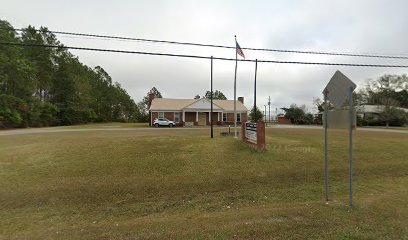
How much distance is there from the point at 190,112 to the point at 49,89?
33604 mm

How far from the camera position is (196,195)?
21.4 feet

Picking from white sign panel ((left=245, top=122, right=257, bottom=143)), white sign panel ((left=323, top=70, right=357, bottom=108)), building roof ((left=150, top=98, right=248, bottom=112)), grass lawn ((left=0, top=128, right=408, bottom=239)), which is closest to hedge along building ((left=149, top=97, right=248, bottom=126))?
building roof ((left=150, top=98, right=248, bottom=112))

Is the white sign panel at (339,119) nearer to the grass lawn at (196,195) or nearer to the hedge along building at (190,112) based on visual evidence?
the grass lawn at (196,195)

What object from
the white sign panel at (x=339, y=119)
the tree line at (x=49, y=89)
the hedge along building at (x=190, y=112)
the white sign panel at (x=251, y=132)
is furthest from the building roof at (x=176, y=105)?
the white sign panel at (x=339, y=119)

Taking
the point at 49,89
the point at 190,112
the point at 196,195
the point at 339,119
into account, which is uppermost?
the point at 49,89

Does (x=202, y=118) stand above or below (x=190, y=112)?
below

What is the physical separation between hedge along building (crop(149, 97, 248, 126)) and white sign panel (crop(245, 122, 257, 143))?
28.5m

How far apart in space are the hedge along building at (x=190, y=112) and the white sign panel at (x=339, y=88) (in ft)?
120

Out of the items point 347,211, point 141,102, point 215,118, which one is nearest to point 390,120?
point 215,118

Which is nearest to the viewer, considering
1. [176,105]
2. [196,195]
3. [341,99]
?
[341,99]

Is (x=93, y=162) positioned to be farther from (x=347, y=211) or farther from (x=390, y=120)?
(x=390, y=120)

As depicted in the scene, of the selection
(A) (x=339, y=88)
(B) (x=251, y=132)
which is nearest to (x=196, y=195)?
(A) (x=339, y=88)

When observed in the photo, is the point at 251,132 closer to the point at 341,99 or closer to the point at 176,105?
the point at 341,99

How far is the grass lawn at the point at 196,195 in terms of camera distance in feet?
14.3
